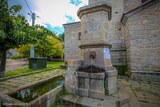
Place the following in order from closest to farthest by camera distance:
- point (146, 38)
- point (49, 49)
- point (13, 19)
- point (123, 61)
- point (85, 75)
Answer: point (85, 75), point (13, 19), point (146, 38), point (123, 61), point (49, 49)

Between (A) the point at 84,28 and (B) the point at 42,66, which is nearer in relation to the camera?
(A) the point at 84,28

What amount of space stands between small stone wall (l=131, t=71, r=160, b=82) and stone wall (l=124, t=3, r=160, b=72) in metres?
0.21

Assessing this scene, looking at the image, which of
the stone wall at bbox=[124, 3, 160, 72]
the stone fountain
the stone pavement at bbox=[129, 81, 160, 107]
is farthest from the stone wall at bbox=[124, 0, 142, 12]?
the stone pavement at bbox=[129, 81, 160, 107]

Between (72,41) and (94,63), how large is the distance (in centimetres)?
761

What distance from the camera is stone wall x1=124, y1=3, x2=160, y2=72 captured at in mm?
5883

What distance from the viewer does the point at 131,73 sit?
248 inches

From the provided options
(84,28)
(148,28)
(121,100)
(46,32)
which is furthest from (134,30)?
(46,32)

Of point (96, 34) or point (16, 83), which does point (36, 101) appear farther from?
point (16, 83)

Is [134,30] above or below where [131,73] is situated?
above

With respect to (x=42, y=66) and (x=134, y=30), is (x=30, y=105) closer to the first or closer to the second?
(x=134, y=30)

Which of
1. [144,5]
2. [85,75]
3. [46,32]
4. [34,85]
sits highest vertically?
[144,5]

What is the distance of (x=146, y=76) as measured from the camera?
600cm

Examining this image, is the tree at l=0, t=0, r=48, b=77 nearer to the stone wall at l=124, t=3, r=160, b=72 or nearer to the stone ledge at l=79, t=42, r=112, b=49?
the stone ledge at l=79, t=42, r=112, b=49

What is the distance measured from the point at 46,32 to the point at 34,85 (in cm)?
403
